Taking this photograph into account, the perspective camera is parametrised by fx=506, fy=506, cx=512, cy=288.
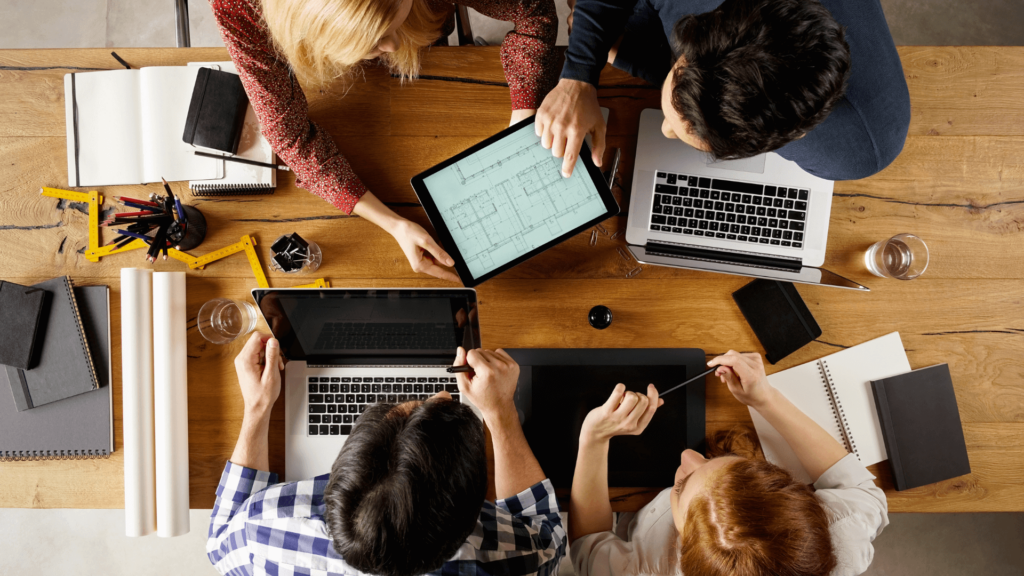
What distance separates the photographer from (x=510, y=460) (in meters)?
1.15

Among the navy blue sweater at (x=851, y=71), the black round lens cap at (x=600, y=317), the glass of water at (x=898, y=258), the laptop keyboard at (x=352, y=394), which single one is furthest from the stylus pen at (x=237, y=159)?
the glass of water at (x=898, y=258)

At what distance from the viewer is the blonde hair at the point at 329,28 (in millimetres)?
903

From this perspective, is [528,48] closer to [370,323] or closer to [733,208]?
[733,208]

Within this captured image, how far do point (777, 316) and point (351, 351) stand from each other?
102 cm

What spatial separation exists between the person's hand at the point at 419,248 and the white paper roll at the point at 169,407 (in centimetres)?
53

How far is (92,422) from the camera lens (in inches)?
48.4

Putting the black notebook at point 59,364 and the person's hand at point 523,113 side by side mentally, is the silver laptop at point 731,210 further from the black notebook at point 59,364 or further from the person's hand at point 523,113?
the black notebook at point 59,364

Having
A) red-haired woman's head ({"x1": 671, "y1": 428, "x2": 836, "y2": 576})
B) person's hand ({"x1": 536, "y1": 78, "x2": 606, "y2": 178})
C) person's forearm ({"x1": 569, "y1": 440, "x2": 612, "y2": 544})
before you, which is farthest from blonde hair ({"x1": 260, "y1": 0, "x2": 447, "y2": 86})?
red-haired woman's head ({"x1": 671, "y1": 428, "x2": 836, "y2": 576})

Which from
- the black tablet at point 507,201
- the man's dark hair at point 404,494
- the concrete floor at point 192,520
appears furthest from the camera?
the concrete floor at point 192,520

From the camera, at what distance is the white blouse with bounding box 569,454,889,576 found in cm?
108

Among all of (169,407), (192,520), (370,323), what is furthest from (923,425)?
(192,520)

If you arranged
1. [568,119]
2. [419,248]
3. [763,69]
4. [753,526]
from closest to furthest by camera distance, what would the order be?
[763,69] → [753,526] → [568,119] → [419,248]

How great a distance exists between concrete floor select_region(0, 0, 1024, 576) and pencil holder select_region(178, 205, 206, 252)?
1308 mm

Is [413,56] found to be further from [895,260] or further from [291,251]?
[895,260]
